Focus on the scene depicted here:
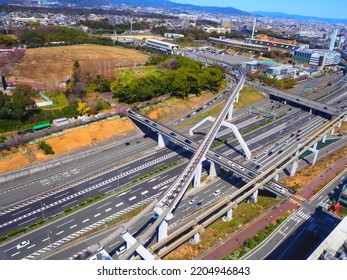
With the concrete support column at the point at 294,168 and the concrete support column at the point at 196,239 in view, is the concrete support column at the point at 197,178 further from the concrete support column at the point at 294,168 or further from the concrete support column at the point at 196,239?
the concrete support column at the point at 294,168

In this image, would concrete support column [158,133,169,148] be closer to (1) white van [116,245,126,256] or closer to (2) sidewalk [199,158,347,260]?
(2) sidewalk [199,158,347,260]

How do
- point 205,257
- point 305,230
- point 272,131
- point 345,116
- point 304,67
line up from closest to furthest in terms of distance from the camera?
point 205,257, point 305,230, point 272,131, point 345,116, point 304,67

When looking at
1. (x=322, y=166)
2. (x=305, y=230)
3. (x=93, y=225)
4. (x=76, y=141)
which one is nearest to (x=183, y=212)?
(x=93, y=225)

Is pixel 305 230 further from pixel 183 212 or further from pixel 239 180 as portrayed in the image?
pixel 183 212

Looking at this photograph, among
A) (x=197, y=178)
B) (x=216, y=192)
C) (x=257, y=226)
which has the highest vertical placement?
(x=197, y=178)

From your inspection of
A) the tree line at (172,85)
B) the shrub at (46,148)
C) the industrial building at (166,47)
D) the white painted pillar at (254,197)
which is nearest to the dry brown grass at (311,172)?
the white painted pillar at (254,197)

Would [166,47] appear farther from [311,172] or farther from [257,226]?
[257,226]

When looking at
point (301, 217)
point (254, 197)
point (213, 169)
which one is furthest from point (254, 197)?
point (213, 169)
